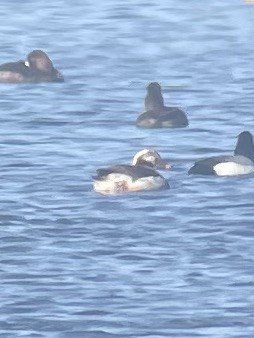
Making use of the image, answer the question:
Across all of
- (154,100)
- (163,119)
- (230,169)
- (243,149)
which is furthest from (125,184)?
(154,100)

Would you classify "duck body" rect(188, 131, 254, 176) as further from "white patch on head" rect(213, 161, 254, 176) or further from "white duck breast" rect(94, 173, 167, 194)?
"white duck breast" rect(94, 173, 167, 194)

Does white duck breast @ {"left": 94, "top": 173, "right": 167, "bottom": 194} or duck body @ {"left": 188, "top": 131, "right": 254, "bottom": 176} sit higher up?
duck body @ {"left": 188, "top": 131, "right": 254, "bottom": 176}

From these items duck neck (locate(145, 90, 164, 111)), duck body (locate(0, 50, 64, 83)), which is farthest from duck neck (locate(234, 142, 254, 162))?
duck body (locate(0, 50, 64, 83))

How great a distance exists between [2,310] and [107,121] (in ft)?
41.3

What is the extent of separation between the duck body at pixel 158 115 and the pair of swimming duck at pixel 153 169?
2653mm

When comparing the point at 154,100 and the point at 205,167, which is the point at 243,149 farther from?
the point at 154,100

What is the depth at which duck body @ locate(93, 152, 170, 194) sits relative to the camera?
109 feet

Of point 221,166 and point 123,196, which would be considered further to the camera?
point 221,166

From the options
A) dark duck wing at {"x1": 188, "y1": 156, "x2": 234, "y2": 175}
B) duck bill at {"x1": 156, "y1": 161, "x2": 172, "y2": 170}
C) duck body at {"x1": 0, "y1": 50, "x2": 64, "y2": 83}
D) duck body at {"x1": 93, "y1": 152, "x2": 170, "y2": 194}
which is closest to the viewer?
duck body at {"x1": 93, "y1": 152, "x2": 170, "y2": 194}

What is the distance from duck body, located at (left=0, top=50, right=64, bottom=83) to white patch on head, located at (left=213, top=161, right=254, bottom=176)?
358 inches

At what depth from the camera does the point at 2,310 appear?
26.4 metres

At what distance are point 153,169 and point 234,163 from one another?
4.71 feet

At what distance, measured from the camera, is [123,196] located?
33594mm

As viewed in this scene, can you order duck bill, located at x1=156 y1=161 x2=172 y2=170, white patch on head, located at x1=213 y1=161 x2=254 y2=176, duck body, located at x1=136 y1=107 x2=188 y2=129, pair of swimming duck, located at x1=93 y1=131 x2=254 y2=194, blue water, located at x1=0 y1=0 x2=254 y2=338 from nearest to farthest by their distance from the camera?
blue water, located at x1=0 y1=0 x2=254 y2=338, pair of swimming duck, located at x1=93 y1=131 x2=254 y2=194, white patch on head, located at x1=213 y1=161 x2=254 y2=176, duck bill, located at x1=156 y1=161 x2=172 y2=170, duck body, located at x1=136 y1=107 x2=188 y2=129
